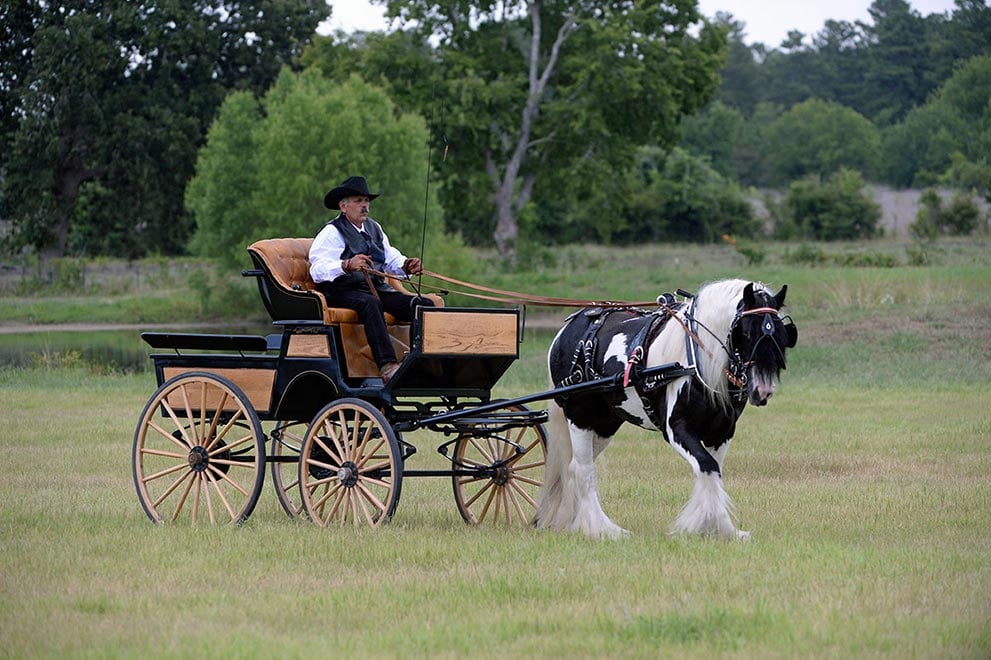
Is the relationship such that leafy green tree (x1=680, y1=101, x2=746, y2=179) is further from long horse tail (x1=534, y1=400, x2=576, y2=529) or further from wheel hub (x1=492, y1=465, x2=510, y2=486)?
long horse tail (x1=534, y1=400, x2=576, y2=529)

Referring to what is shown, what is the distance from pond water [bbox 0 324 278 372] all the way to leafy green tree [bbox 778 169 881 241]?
80.2ft

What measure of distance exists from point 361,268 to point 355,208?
63 centimetres

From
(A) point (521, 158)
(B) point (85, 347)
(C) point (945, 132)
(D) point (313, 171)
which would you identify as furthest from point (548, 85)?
(C) point (945, 132)

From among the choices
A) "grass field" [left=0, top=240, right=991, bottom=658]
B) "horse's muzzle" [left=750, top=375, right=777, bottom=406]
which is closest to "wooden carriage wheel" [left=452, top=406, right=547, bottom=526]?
"grass field" [left=0, top=240, right=991, bottom=658]

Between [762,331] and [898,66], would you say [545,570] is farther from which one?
[898,66]

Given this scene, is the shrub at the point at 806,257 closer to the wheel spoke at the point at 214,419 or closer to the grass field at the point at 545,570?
the grass field at the point at 545,570

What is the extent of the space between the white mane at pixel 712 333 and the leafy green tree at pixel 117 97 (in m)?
41.7

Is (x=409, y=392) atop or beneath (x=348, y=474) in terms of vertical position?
atop

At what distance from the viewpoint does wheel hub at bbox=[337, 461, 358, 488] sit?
30.8ft

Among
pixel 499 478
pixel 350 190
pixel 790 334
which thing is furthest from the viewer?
pixel 499 478

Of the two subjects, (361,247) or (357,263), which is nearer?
(357,263)

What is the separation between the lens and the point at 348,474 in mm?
9391

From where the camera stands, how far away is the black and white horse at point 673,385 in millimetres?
8648

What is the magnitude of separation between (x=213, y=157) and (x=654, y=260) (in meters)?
14.4
